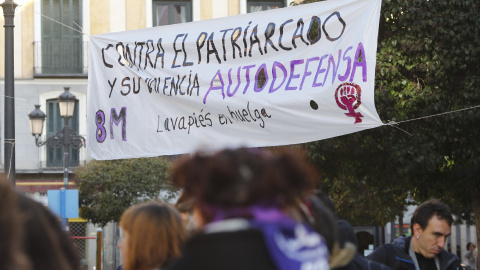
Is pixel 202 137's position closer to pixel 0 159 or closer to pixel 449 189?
pixel 449 189

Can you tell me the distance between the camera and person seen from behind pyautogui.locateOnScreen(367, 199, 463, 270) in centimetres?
580

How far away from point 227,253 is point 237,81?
5.71 meters

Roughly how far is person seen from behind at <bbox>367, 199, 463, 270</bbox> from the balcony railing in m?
28.7

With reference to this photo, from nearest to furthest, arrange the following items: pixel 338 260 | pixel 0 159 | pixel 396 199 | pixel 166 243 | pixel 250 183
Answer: pixel 250 183, pixel 338 260, pixel 166 243, pixel 396 199, pixel 0 159

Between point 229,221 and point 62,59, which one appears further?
point 62,59

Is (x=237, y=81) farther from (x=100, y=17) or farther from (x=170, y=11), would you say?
(x=100, y=17)

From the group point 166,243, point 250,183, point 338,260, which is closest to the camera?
point 250,183

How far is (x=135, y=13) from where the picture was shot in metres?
33.0

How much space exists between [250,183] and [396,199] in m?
22.1

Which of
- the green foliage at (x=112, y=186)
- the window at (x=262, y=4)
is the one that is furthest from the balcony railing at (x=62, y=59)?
the window at (x=262, y=4)

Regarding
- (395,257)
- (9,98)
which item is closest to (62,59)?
(9,98)

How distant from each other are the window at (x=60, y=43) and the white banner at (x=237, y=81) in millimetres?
25401

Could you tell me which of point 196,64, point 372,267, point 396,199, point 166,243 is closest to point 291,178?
point 166,243

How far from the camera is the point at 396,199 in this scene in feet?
79.3
